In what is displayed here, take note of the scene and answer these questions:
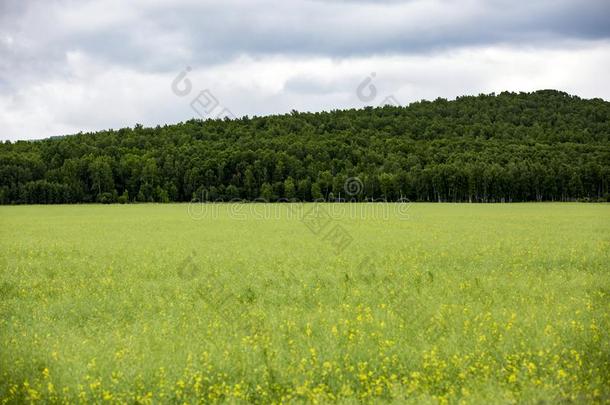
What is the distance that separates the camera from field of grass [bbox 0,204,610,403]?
9.86m

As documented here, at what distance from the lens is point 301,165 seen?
443 feet

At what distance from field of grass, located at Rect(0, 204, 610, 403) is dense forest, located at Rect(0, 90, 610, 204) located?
337 ft

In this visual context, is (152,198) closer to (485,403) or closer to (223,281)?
(223,281)

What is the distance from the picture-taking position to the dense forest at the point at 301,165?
12169 centimetres

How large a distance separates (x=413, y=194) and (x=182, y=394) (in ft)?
408

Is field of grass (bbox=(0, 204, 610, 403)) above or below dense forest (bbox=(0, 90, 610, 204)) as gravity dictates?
below

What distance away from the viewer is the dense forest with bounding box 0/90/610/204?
4791 inches

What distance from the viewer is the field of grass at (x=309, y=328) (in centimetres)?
986

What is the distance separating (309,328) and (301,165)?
12269 cm

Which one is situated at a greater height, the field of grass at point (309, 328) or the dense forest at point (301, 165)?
the dense forest at point (301, 165)

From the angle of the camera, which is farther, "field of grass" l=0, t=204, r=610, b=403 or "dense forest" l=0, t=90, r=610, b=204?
"dense forest" l=0, t=90, r=610, b=204

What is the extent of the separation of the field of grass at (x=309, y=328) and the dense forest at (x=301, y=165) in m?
103

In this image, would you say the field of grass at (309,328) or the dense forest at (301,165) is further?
the dense forest at (301,165)

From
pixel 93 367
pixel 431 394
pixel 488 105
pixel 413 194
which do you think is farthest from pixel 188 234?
Answer: pixel 488 105
